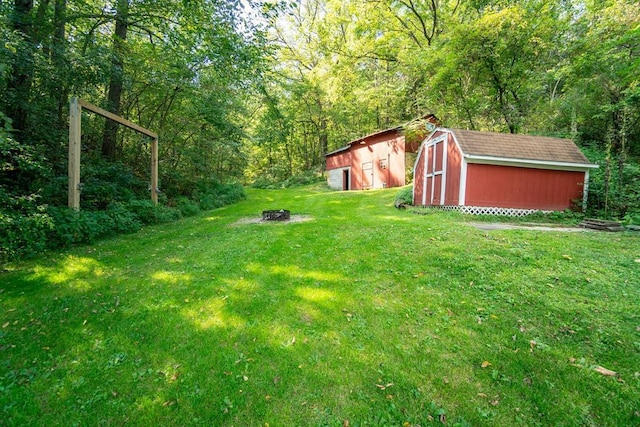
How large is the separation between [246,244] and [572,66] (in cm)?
1627

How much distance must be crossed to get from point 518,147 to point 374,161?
10349 mm

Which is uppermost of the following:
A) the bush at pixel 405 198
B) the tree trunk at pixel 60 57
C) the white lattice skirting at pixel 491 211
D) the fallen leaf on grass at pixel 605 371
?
the tree trunk at pixel 60 57

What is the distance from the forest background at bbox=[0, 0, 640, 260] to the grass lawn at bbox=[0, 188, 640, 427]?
2103 millimetres

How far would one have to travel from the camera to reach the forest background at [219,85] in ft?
19.8

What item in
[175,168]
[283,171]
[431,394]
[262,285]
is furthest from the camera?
[283,171]

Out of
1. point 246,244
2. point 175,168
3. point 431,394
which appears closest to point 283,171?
point 175,168

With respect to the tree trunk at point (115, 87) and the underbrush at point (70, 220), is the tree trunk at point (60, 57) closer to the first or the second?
the tree trunk at point (115, 87)

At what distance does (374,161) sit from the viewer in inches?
755

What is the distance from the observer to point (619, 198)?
864cm

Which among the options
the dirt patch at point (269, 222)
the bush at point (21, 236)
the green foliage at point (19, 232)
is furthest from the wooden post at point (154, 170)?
the bush at point (21, 236)

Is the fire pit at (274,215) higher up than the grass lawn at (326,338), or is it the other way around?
the fire pit at (274,215)

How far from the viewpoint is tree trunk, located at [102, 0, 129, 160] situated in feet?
23.8

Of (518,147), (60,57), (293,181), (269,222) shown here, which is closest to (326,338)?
(269,222)

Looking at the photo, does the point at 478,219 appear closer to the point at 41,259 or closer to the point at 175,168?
the point at 41,259
